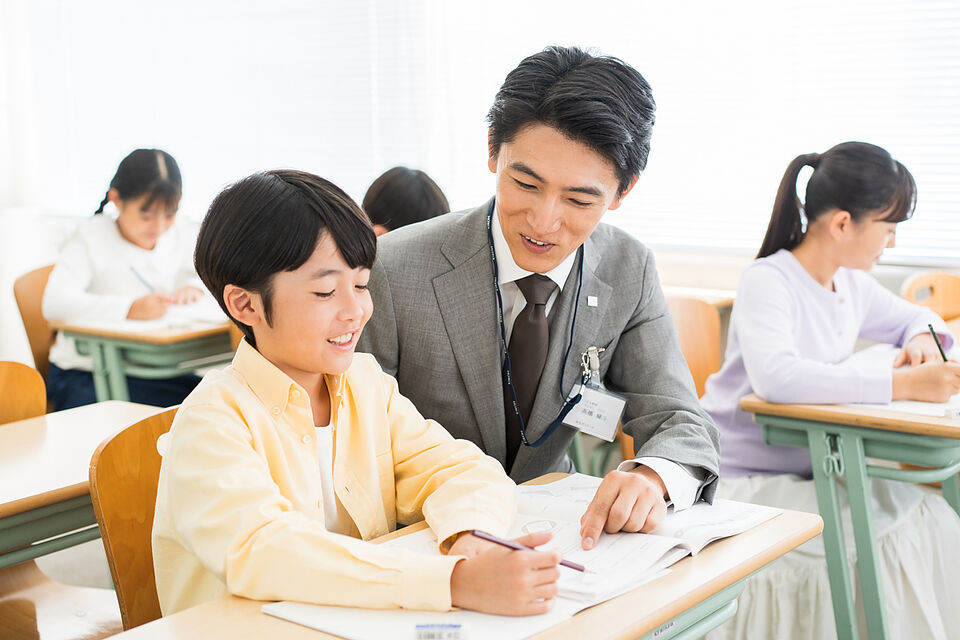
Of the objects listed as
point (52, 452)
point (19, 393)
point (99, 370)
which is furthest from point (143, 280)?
point (52, 452)

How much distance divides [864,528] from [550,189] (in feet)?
3.63

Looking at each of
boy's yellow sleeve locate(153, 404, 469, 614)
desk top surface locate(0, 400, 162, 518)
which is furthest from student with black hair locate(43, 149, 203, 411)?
boy's yellow sleeve locate(153, 404, 469, 614)

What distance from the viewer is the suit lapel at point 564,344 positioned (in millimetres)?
1613

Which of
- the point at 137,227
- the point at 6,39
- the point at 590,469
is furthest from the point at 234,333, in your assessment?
the point at 6,39

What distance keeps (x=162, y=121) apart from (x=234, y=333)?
2.72m

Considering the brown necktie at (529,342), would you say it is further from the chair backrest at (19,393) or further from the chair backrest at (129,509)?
the chair backrest at (19,393)

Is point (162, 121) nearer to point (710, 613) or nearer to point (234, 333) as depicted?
point (234, 333)

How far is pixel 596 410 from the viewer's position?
5.26ft

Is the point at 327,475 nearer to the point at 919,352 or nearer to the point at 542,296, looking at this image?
the point at 542,296

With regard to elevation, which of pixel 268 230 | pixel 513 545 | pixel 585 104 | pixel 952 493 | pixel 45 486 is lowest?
pixel 952 493

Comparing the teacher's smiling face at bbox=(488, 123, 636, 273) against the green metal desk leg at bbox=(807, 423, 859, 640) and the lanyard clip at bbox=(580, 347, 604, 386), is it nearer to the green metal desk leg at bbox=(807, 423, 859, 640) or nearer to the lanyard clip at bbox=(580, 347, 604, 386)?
the lanyard clip at bbox=(580, 347, 604, 386)

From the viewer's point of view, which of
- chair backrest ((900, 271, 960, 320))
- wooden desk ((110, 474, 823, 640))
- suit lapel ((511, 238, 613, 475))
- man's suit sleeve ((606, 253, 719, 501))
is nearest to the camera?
wooden desk ((110, 474, 823, 640))

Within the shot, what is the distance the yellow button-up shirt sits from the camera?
1019 millimetres

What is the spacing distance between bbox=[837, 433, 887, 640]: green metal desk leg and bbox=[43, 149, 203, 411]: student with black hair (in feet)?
8.12
